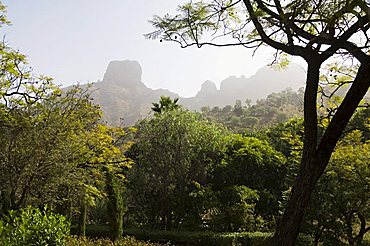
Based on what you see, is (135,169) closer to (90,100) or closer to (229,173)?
(229,173)

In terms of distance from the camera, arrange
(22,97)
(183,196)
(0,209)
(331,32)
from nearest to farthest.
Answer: (331,32)
(0,209)
(22,97)
(183,196)

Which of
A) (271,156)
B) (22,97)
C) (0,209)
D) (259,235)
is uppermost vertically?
(22,97)

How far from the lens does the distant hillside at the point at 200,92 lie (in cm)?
9106

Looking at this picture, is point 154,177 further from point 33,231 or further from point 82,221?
point 33,231

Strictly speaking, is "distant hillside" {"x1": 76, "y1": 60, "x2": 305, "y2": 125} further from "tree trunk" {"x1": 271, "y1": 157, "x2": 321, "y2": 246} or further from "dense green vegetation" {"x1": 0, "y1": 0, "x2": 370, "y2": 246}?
"tree trunk" {"x1": 271, "y1": 157, "x2": 321, "y2": 246}

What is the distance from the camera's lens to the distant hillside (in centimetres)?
9106

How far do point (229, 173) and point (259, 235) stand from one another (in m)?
3.73

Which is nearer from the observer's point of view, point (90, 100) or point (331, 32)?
point (331, 32)

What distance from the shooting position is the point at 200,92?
110125mm

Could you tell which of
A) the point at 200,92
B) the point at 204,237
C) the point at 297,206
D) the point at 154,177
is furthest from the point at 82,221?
the point at 200,92

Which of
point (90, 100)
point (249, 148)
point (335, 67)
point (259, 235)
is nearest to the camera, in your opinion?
point (335, 67)

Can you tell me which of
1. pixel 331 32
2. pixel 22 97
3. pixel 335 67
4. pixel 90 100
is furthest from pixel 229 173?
pixel 331 32

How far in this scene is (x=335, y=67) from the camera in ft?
19.0

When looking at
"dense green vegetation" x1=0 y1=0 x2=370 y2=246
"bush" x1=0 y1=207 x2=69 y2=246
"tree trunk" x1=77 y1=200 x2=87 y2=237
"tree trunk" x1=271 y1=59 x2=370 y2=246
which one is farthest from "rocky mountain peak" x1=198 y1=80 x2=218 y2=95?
"tree trunk" x1=271 y1=59 x2=370 y2=246
